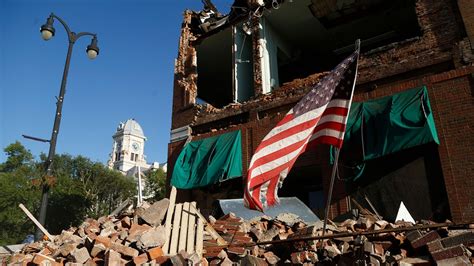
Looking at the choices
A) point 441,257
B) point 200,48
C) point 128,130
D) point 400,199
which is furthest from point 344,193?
point 128,130

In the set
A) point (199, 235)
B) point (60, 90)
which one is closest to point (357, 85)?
point (199, 235)

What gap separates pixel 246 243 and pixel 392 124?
6.00m

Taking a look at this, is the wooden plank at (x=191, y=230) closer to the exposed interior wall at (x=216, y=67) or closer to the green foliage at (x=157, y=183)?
the exposed interior wall at (x=216, y=67)

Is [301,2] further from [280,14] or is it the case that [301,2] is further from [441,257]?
[441,257]

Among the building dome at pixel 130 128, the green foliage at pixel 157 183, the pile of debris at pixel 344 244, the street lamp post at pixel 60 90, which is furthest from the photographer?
the building dome at pixel 130 128

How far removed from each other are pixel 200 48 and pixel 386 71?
1053 centimetres

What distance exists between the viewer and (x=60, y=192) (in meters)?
41.0

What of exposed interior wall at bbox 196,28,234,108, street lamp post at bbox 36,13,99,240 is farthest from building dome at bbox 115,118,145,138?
street lamp post at bbox 36,13,99,240

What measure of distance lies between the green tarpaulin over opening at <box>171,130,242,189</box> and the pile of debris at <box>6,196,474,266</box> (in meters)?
4.70

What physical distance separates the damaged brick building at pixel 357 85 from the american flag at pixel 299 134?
5.22m

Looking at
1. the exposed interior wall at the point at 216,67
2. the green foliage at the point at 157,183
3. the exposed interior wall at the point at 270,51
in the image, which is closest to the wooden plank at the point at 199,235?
the exposed interior wall at the point at 270,51

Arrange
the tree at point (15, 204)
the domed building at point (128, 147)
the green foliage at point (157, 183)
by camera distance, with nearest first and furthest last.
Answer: the tree at point (15, 204)
the green foliage at point (157, 183)
the domed building at point (128, 147)

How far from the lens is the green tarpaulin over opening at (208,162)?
1388cm

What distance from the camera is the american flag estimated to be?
221 inches
